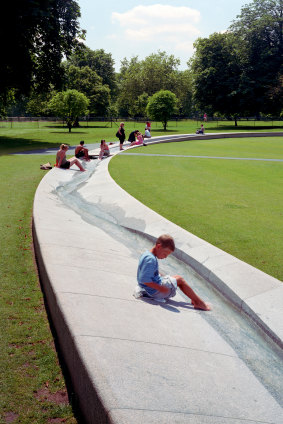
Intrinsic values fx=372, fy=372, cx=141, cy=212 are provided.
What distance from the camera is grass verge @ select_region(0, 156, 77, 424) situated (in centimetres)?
333

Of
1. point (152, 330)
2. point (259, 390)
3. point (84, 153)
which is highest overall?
point (84, 153)

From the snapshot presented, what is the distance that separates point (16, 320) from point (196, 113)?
335 feet

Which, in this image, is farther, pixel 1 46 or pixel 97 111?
pixel 97 111

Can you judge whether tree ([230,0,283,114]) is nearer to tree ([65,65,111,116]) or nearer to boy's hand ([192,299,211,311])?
tree ([65,65,111,116])

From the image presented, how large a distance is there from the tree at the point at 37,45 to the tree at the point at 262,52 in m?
37.6

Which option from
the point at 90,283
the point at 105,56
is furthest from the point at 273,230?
the point at 105,56

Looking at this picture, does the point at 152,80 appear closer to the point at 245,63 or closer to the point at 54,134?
the point at 245,63

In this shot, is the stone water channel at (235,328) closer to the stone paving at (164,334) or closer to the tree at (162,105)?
the stone paving at (164,334)

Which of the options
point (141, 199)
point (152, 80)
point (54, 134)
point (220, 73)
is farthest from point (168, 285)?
point (152, 80)

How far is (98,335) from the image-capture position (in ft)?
12.6

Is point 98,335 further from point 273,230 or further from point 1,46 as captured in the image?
point 1,46

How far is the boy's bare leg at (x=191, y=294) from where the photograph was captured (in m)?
5.47

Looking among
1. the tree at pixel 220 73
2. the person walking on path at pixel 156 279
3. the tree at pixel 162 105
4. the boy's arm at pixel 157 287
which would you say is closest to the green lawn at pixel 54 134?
the tree at pixel 162 105

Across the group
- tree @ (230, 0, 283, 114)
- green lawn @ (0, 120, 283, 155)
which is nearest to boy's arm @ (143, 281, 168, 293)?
green lawn @ (0, 120, 283, 155)
